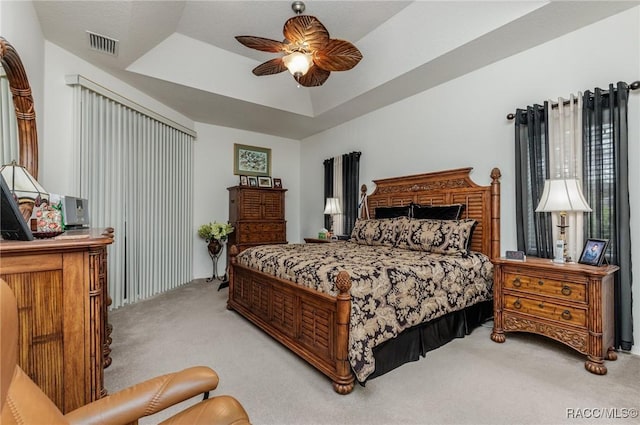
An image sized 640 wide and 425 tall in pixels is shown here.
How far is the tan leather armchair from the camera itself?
66cm

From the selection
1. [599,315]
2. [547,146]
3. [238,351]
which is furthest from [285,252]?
[547,146]

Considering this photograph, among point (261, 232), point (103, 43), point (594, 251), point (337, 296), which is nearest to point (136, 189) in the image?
point (103, 43)

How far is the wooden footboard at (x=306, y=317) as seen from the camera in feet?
6.30

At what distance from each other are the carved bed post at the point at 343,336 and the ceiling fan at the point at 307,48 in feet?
6.13

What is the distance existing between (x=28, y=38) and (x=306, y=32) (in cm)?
223

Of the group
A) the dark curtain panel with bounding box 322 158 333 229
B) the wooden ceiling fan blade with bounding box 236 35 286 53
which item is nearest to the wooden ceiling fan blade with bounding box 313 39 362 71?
the wooden ceiling fan blade with bounding box 236 35 286 53

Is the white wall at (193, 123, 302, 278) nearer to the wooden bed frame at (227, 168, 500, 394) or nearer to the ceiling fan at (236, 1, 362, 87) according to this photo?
the wooden bed frame at (227, 168, 500, 394)

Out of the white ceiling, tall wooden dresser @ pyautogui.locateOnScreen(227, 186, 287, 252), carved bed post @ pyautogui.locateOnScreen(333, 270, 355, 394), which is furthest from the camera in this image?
tall wooden dresser @ pyautogui.locateOnScreen(227, 186, 287, 252)

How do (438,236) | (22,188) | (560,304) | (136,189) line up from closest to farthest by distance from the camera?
(22,188)
(560,304)
(438,236)
(136,189)

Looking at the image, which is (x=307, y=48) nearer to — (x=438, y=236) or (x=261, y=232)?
(x=438, y=236)

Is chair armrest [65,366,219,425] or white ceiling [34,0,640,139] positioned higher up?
white ceiling [34,0,640,139]

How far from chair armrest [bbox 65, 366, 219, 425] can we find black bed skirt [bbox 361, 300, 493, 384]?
52.9 inches

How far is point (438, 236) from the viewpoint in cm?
311

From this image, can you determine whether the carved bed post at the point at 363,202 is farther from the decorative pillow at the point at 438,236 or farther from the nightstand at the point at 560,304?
the nightstand at the point at 560,304
